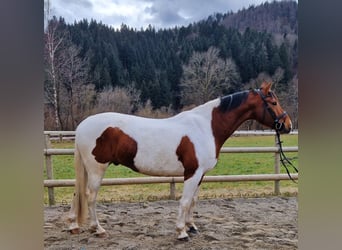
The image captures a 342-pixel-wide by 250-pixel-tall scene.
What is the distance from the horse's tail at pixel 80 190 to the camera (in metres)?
1.61

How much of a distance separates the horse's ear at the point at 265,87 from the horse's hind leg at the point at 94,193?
0.88 metres

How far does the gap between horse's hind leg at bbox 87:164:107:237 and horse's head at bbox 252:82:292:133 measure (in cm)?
84

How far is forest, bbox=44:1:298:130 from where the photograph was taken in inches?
63.4

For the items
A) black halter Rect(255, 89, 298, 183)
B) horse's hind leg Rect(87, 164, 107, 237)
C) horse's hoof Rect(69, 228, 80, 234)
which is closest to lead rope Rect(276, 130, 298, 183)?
black halter Rect(255, 89, 298, 183)

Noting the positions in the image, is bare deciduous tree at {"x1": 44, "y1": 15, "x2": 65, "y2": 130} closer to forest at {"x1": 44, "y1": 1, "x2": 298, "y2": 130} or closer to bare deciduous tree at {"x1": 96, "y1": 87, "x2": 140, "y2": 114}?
forest at {"x1": 44, "y1": 1, "x2": 298, "y2": 130}

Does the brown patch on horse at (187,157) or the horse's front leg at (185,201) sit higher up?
the brown patch on horse at (187,157)

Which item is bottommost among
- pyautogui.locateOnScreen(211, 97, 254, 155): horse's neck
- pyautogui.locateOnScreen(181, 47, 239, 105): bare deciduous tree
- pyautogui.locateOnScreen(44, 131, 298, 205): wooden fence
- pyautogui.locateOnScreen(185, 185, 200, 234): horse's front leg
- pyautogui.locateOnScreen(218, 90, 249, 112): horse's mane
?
pyautogui.locateOnScreen(185, 185, 200, 234): horse's front leg

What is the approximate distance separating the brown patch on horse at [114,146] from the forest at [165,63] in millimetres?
126

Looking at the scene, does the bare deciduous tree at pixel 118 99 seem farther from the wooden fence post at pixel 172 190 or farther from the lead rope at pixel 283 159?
the lead rope at pixel 283 159

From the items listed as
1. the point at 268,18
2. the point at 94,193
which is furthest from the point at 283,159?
the point at 94,193

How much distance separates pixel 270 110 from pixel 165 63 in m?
0.58

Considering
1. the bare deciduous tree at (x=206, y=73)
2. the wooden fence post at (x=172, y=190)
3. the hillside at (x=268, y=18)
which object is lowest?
the wooden fence post at (x=172, y=190)

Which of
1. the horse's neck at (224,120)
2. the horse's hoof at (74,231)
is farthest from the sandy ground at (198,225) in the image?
the horse's neck at (224,120)

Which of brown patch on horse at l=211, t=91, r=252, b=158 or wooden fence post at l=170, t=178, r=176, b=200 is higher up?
brown patch on horse at l=211, t=91, r=252, b=158
